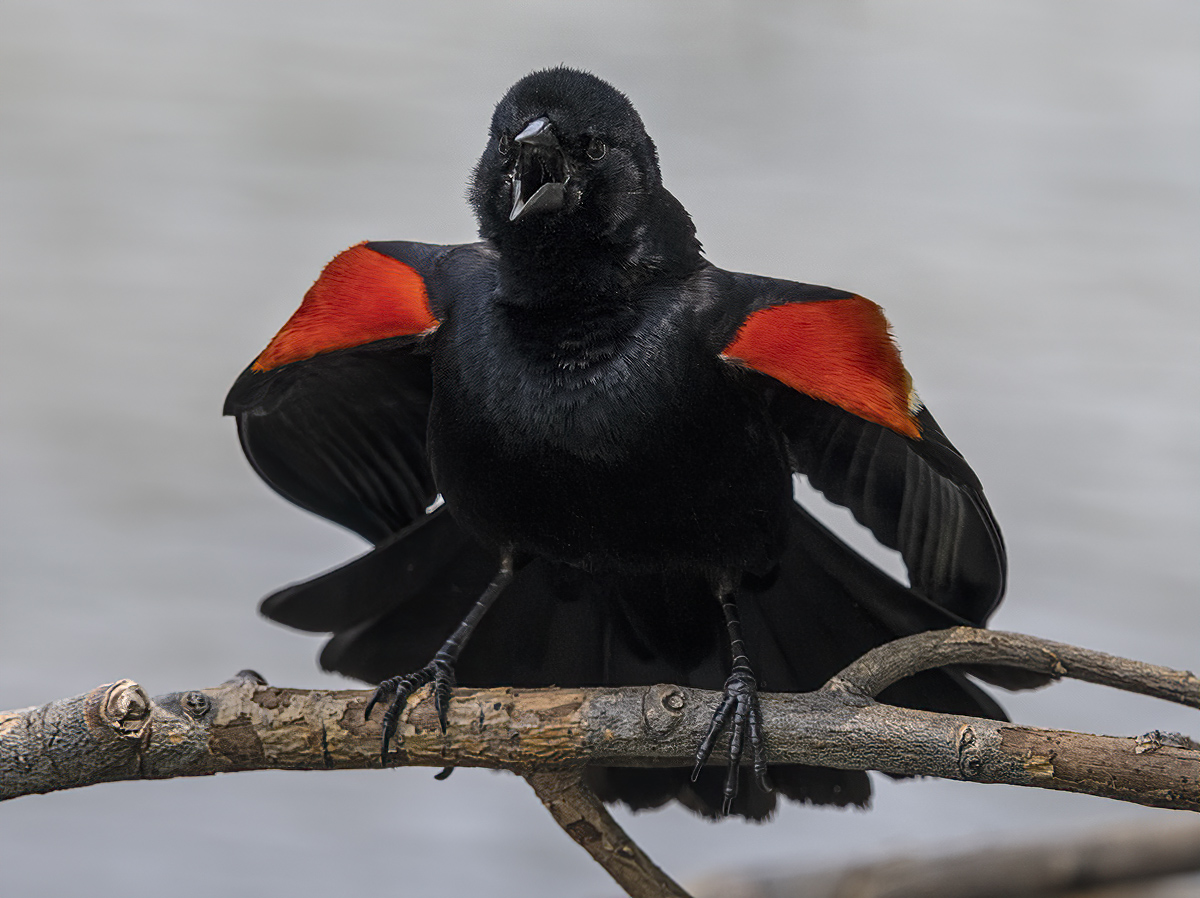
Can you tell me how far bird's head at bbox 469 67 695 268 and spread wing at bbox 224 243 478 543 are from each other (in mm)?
128

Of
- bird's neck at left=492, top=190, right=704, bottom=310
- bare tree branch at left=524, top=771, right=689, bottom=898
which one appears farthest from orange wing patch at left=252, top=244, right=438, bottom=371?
bare tree branch at left=524, top=771, right=689, bottom=898

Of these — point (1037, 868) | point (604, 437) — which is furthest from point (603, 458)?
point (1037, 868)

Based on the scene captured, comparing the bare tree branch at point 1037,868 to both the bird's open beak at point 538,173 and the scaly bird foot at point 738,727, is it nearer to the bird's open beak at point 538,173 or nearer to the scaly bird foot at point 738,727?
the scaly bird foot at point 738,727

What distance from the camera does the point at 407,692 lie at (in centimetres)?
121

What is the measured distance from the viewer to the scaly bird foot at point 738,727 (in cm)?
118

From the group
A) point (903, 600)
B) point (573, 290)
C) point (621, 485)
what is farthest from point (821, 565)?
point (573, 290)

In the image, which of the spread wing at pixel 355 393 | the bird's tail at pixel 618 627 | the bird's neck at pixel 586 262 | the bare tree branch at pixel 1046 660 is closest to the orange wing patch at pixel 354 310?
the spread wing at pixel 355 393

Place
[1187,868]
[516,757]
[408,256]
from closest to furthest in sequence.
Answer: [516,757] → [408,256] → [1187,868]

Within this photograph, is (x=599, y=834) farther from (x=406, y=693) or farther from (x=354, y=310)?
(x=354, y=310)

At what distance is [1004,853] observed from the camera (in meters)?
2.01

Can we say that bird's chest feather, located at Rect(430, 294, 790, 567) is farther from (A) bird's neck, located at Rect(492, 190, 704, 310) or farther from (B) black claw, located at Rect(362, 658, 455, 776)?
(B) black claw, located at Rect(362, 658, 455, 776)

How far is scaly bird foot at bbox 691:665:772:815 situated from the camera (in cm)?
118

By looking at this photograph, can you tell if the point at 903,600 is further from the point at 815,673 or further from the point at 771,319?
the point at 771,319

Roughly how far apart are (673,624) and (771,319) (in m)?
0.38
